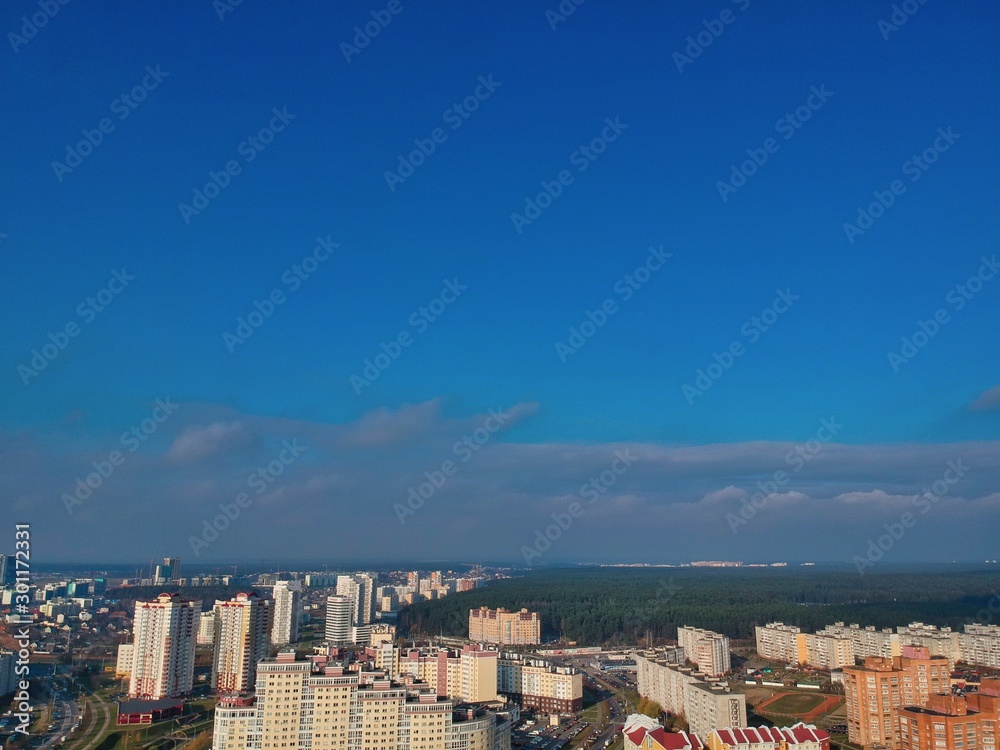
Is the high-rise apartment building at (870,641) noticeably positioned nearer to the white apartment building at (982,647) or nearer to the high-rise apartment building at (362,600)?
the white apartment building at (982,647)

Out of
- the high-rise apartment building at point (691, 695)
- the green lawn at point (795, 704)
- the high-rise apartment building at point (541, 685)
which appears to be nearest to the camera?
the high-rise apartment building at point (691, 695)

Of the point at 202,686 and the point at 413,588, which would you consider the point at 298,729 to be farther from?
the point at 413,588

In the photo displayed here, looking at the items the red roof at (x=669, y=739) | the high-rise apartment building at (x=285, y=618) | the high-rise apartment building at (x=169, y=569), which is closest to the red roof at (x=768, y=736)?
the red roof at (x=669, y=739)

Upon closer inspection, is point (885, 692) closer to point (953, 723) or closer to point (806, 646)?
point (953, 723)

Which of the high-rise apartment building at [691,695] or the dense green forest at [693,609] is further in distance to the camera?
the dense green forest at [693,609]

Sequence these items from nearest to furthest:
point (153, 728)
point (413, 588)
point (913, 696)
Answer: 1. point (913, 696)
2. point (153, 728)
3. point (413, 588)

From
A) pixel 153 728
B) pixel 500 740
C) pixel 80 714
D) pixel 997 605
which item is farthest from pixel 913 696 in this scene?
pixel 997 605

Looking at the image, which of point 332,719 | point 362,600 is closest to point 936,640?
point 332,719
